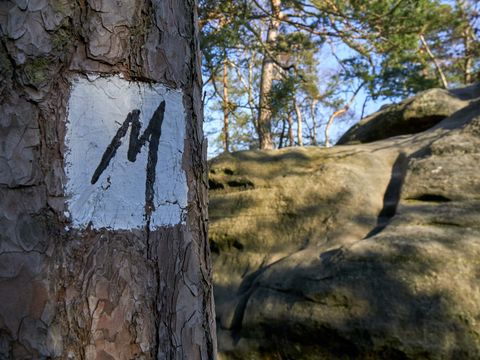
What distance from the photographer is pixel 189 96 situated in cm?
104

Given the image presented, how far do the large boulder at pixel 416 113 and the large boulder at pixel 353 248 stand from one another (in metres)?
0.65

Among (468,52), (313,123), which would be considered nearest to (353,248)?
(468,52)

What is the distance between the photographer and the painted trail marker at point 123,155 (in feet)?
2.88

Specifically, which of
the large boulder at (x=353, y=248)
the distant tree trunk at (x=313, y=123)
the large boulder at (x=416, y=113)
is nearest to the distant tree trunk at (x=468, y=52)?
the distant tree trunk at (x=313, y=123)

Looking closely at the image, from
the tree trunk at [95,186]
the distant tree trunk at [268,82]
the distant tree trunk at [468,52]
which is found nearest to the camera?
the tree trunk at [95,186]

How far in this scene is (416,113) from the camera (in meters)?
5.81

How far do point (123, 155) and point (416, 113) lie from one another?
5469mm

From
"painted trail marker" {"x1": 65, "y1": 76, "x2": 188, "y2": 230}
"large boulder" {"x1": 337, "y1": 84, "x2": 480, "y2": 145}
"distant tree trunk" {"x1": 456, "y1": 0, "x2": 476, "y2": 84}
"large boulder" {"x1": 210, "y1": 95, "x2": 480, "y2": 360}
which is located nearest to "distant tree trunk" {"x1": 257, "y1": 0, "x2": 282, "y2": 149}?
"large boulder" {"x1": 210, "y1": 95, "x2": 480, "y2": 360}

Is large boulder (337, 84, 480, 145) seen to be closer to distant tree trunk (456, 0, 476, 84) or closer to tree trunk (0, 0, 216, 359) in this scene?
tree trunk (0, 0, 216, 359)

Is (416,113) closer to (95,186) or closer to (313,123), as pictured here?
(95,186)

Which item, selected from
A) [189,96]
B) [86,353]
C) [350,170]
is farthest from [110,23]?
[350,170]

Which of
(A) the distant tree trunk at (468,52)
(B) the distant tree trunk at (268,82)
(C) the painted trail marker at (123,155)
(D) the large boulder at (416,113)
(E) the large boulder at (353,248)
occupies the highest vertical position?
(A) the distant tree trunk at (468,52)

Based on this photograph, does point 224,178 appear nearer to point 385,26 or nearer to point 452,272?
point 452,272

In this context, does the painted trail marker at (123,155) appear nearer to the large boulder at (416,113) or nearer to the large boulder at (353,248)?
the large boulder at (353,248)
